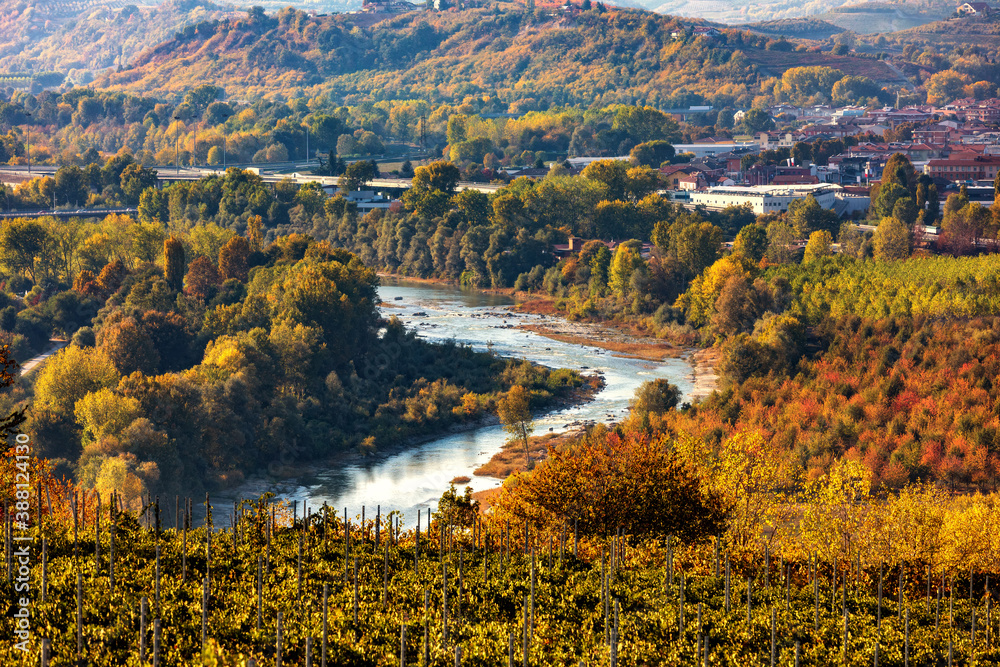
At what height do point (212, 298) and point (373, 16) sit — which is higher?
point (373, 16)

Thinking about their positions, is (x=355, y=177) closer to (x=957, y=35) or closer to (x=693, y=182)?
(x=693, y=182)

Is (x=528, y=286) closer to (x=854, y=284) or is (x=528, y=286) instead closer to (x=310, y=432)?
(x=854, y=284)

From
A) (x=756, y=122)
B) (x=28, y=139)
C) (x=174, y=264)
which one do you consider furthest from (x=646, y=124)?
(x=174, y=264)

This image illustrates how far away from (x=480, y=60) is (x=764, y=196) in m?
107

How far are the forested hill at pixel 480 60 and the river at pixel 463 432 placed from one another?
9202 centimetres

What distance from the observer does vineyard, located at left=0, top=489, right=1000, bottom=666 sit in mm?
12930

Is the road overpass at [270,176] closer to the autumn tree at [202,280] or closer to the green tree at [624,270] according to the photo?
the green tree at [624,270]

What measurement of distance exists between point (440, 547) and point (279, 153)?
90.3 meters

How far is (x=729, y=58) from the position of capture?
160 m

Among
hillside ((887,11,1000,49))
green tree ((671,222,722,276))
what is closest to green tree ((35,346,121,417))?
green tree ((671,222,722,276))

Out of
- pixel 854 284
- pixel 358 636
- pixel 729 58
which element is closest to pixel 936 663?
pixel 358 636

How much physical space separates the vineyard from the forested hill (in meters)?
132

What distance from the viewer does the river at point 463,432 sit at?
32094 mm

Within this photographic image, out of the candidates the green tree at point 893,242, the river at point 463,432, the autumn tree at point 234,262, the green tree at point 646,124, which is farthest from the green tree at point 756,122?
the autumn tree at point 234,262
